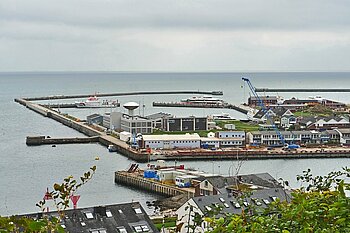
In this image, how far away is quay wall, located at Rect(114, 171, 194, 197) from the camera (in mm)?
16172

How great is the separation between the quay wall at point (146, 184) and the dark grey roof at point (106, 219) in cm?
618

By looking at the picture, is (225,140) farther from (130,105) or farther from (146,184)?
(130,105)

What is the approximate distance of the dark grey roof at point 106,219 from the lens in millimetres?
8703

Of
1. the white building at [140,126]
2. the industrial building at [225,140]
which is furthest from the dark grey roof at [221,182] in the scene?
the white building at [140,126]

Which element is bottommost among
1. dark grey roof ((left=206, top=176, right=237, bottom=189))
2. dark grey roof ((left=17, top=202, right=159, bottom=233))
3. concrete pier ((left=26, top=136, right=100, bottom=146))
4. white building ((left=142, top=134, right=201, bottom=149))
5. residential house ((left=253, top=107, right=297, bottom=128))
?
concrete pier ((left=26, top=136, right=100, bottom=146))

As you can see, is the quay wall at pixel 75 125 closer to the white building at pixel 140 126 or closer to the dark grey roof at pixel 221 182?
the white building at pixel 140 126

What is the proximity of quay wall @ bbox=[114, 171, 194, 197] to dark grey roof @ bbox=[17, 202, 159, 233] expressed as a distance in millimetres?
6184

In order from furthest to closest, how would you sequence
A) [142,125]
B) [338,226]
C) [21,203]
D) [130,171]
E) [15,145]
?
[142,125], [15,145], [130,171], [21,203], [338,226]

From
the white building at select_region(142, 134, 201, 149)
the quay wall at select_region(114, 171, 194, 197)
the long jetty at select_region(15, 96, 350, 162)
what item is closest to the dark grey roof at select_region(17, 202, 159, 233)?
the quay wall at select_region(114, 171, 194, 197)

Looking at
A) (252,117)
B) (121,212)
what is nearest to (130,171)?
(121,212)

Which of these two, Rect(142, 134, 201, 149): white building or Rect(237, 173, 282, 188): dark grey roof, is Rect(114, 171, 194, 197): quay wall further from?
Rect(142, 134, 201, 149): white building

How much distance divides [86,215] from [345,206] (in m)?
6.81

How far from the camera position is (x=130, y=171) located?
18547 mm

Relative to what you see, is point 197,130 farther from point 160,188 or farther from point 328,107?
point 328,107
